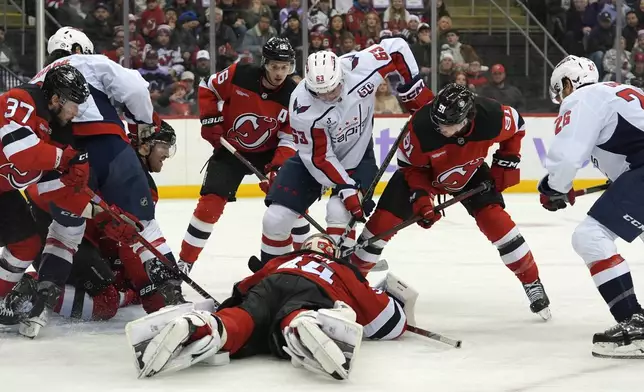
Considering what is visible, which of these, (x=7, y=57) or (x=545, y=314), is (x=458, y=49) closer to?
(x=7, y=57)

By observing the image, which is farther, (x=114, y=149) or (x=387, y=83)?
(x=387, y=83)

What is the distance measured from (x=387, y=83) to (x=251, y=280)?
568cm

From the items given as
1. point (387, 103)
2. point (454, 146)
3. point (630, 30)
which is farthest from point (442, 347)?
point (630, 30)

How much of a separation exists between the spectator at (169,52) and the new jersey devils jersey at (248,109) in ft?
11.9

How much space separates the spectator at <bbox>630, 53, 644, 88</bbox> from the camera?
927 centimetres

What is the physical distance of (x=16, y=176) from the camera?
3928mm

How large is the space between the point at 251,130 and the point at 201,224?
526mm

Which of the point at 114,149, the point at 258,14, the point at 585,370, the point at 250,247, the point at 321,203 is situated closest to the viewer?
the point at 585,370

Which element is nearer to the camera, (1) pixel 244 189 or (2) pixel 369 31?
(1) pixel 244 189

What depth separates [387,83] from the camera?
9.21 metres

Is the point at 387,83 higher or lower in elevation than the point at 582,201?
higher

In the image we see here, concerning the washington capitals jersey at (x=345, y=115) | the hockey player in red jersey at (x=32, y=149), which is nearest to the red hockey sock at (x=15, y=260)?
the hockey player in red jersey at (x=32, y=149)

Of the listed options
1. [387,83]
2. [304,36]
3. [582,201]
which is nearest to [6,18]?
[304,36]

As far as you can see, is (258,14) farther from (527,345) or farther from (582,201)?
(527,345)
